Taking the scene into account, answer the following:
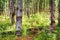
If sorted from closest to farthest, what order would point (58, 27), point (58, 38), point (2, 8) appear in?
1. point (58, 38)
2. point (58, 27)
3. point (2, 8)

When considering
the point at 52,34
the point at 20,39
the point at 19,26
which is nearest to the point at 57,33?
the point at 52,34

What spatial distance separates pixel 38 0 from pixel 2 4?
977cm

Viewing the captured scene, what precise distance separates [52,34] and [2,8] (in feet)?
127

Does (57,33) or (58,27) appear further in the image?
(58,27)

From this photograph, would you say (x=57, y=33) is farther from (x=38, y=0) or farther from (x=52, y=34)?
(x=38, y=0)

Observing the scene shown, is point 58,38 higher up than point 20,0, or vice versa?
point 20,0

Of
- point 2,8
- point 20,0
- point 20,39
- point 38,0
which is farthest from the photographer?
point 2,8

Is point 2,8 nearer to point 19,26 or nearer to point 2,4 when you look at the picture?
point 2,4

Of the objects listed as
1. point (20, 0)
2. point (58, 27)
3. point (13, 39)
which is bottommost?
point (13, 39)

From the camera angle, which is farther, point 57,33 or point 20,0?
point 20,0

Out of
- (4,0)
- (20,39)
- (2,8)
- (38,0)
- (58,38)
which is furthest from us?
(2,8)

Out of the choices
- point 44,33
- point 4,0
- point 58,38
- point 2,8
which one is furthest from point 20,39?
point 2,8

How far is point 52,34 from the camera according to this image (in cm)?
768

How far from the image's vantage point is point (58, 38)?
299 inches
